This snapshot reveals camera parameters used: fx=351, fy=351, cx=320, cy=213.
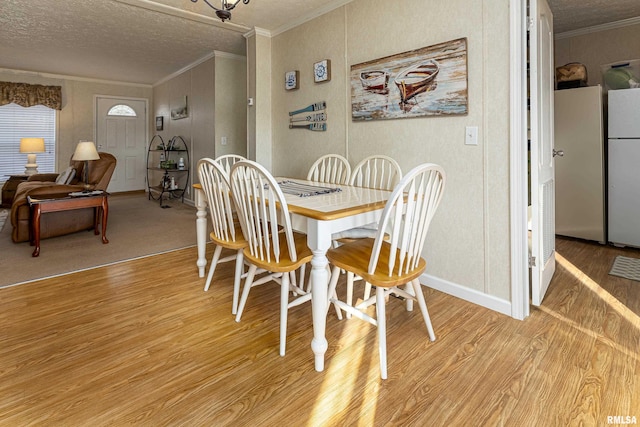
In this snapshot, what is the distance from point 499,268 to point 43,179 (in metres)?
6.14

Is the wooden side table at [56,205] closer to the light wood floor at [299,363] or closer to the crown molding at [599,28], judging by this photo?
the light wood floor at [299,363]

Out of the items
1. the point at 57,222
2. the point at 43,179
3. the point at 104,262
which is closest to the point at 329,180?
the point at 104,262

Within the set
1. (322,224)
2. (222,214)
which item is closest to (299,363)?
(322,224)

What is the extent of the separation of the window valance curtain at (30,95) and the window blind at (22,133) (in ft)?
0.53

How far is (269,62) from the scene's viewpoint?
13.0ft

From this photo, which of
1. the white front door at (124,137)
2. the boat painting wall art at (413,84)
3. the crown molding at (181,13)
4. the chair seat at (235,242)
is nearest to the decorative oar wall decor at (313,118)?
the boat painting wall art at (413,84)

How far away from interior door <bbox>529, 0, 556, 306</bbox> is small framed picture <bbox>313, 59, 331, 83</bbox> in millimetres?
1630

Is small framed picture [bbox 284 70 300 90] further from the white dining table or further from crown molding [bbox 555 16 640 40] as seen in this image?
crown molding [bbox 555 16 640 40]

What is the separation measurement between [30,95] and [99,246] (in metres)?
4.87

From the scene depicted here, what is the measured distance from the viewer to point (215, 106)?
5.24 m

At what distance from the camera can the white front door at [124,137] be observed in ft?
23.9

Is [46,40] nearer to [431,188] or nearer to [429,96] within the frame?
[429,96]

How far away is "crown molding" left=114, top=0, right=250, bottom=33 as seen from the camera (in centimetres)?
332

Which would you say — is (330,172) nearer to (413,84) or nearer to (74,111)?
(413,84)
